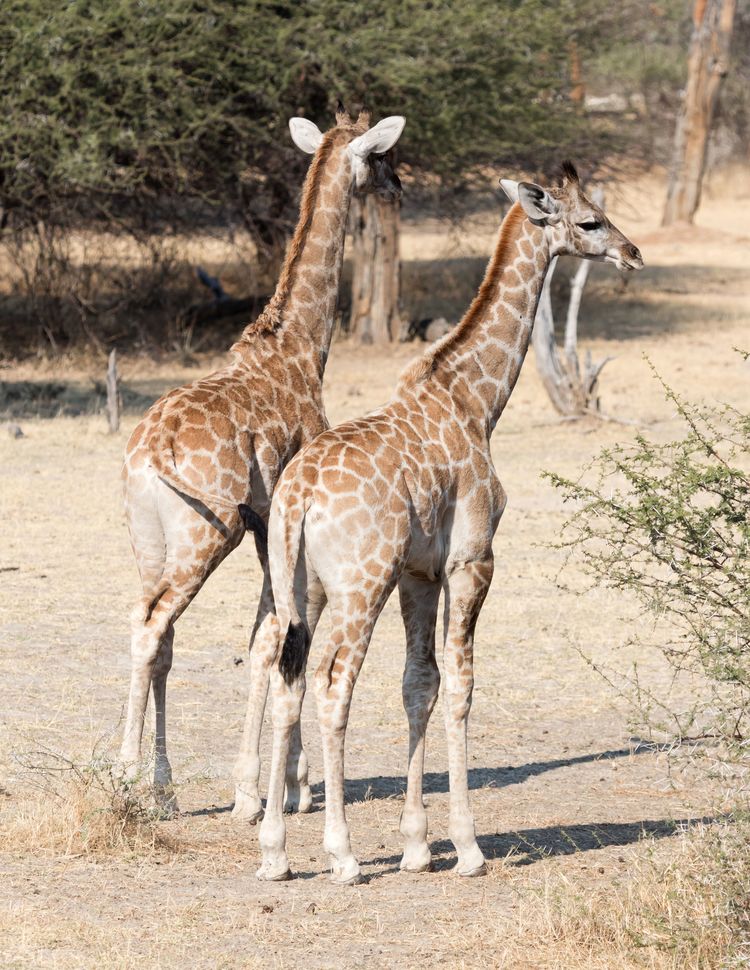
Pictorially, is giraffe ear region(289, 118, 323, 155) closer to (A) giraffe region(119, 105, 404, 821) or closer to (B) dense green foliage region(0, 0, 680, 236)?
(A) giraffe region(119, 105, 404, 821)

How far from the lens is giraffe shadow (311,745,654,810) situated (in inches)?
254

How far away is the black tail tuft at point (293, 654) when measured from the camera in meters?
5.14

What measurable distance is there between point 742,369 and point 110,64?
876 cm

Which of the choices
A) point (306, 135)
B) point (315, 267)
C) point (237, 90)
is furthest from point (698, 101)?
point (315, 267)

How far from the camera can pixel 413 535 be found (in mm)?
5391

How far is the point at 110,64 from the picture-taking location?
700 inches

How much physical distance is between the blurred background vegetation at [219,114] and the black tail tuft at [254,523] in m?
12.3

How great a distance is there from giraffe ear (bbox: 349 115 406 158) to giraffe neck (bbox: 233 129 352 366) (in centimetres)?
8

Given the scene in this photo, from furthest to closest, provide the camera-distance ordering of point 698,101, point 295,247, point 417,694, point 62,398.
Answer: point 698,101 → point 62,398 → point 295,247 → point 417,694

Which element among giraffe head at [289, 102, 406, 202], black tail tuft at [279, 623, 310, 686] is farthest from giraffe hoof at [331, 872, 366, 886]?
giraffe head at [289, 102, 406, 202]

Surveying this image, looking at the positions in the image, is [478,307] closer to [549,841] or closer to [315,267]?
[315,267]

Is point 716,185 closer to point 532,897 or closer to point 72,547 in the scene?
point 72,547

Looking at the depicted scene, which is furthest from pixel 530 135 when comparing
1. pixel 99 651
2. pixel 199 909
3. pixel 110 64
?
pixel 199 909

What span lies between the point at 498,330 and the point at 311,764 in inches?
89.4
